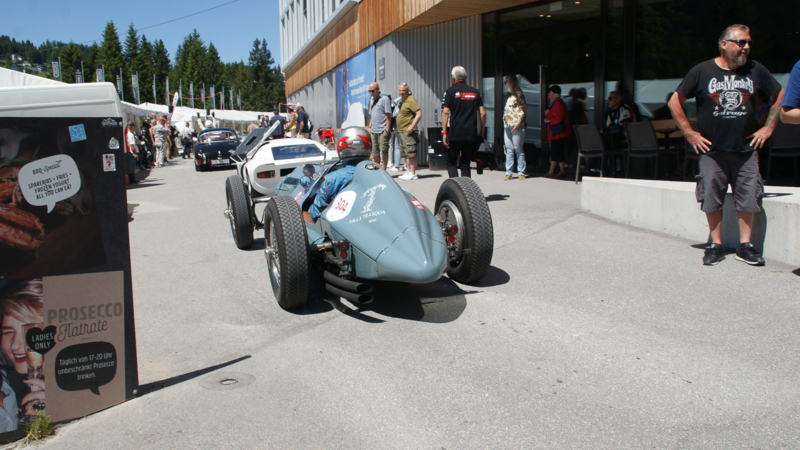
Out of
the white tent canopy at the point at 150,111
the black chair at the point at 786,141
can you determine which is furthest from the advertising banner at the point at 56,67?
the black chair at the point at 786,141

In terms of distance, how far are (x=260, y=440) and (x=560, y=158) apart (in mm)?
9553

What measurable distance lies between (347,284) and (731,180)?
139 inches

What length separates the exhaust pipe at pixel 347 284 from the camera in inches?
163

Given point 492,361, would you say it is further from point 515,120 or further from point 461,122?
point 515,120

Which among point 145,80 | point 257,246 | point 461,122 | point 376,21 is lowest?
point 257,246

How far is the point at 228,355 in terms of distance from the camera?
4.01 m

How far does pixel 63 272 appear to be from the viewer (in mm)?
3096

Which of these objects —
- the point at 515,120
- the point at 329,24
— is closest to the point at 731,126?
the point at 515,120

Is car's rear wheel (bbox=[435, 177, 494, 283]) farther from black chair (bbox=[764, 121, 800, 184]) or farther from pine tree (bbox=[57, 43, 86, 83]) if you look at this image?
pine tree (bbox=[57, 43, 86, 83])

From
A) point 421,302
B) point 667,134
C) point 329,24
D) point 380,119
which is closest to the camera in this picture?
point 421,302

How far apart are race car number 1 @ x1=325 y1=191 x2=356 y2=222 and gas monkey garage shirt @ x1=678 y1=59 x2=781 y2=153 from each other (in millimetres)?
3147

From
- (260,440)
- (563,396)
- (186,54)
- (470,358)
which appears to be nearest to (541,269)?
(470,358)

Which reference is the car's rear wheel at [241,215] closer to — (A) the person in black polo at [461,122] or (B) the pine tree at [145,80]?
(A) the person in black polo at [461,122]

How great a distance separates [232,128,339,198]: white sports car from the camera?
8.79m
